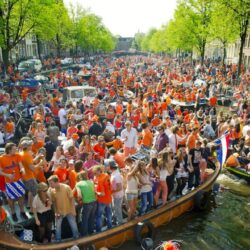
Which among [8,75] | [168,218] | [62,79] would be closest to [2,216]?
[168,218]

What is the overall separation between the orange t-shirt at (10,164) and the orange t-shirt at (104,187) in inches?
67.0

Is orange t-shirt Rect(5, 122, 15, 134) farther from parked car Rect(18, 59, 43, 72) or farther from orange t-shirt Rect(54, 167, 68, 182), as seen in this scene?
parked car Rect(18, 59, 43, 72)

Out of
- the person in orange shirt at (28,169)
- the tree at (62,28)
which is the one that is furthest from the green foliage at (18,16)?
the person in orange shirt at (28,169)

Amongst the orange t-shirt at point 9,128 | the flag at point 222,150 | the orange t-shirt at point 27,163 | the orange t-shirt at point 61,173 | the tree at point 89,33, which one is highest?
the tree at point 89,33

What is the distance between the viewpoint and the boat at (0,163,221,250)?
6.77 meters

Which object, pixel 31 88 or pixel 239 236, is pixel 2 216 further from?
pixel 31 88

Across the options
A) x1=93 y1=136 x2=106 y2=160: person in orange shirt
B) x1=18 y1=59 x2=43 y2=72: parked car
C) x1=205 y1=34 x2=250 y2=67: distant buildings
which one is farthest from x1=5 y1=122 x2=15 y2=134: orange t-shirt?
x1=205 y1=34 x2=250 y2=67: distant buildings

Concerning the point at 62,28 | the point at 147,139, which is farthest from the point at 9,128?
the point at 62,28

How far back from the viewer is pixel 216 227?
369 inches

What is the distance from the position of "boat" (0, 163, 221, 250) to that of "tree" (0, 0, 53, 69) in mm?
20983

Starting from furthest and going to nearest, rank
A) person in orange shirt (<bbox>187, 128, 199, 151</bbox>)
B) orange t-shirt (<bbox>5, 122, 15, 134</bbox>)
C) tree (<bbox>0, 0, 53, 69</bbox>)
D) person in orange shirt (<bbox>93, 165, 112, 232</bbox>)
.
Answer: tree (<bbox>0, 0, 53, 69</bbox>), orange t-shirt (<bbox>5, 122, 15, 134</bbox>), person in orange shirt (<bbox>187, 128, 199, 151</bbox>), person in orange shirt (<bbox>93, 165, 112, 232</bbox>)

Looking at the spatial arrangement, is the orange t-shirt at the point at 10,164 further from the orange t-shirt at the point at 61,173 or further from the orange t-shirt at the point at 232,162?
the orange t-shirt at the point at 232,162

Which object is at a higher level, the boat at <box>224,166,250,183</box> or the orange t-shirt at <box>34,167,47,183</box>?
the orange t-shirt at <box>34,167,47,183</box>

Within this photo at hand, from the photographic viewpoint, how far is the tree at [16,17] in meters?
26.2
